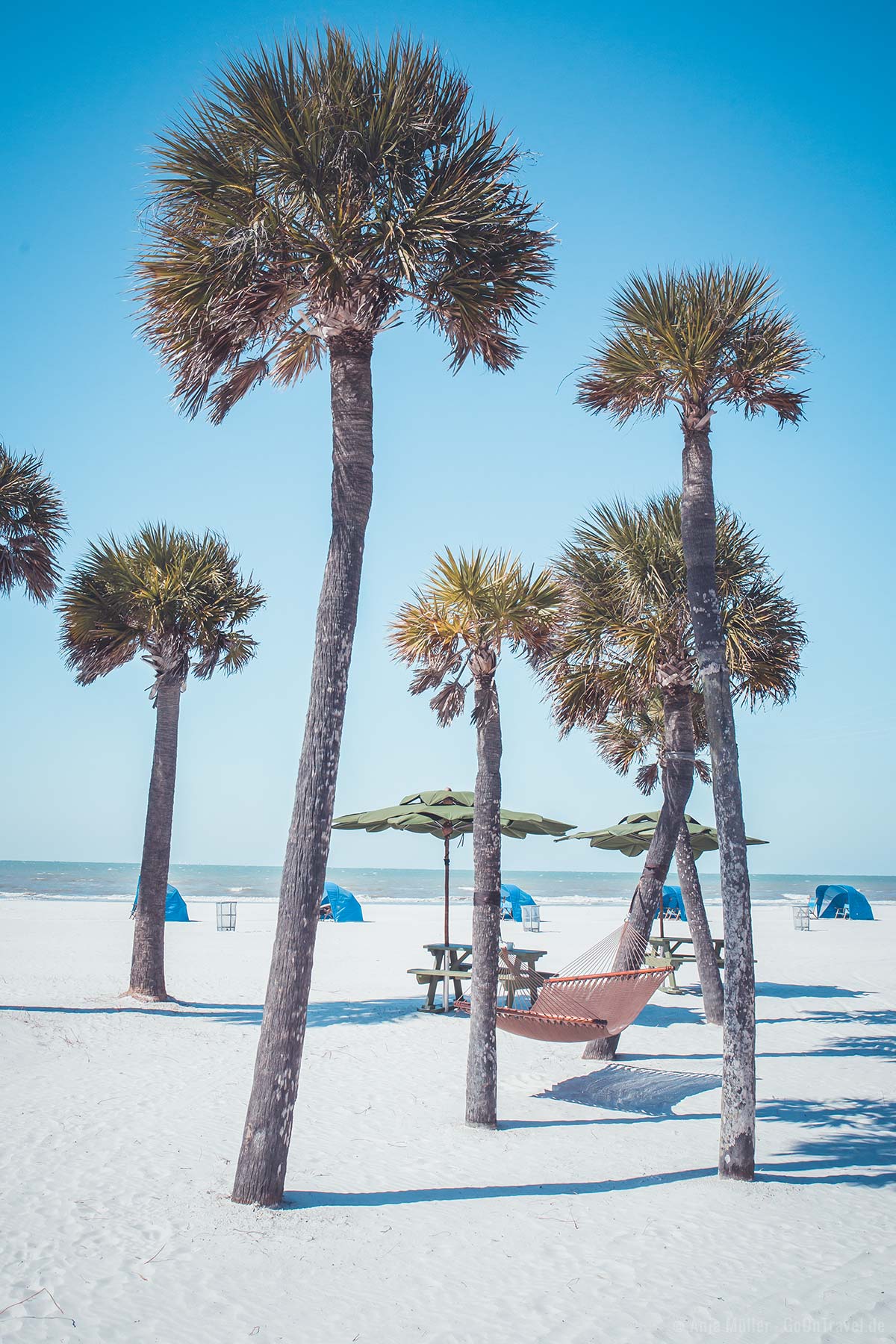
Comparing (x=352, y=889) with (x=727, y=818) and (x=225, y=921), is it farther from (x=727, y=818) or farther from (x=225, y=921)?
(x=727, y=818)

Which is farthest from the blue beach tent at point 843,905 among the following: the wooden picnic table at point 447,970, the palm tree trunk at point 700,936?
the wooden picnic table at point 447,970

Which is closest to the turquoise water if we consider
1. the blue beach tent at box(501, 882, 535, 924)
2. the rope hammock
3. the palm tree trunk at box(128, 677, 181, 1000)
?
the blue beach tent at box(501, 882, 535, 924)

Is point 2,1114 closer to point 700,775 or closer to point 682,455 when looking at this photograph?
point 682,455

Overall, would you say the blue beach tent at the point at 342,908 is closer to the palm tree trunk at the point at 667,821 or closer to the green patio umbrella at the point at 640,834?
the green patio umbrella at the point at 640,834

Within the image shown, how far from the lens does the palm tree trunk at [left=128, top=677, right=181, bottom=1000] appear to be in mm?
12773

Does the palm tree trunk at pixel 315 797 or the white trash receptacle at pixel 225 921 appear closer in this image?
the palm tree trunk at pixel 315 797

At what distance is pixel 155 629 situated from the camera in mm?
13000

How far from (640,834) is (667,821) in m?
5.72

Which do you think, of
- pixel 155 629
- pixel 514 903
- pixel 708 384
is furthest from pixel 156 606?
pixel 514 903

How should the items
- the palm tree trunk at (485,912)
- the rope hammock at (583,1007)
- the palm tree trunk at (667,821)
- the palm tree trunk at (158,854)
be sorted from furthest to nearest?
1. the palm tree trunk at (158,854)
2. the palm tree trunk at (667,821)
3. the rope hammock at (583,1007)
4. the palm tree trunk at (485,912)

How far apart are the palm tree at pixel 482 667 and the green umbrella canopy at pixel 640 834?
769 centimetres

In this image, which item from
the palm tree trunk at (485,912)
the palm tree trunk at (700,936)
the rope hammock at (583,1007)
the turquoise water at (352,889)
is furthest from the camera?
the turquoise water at (352,889)

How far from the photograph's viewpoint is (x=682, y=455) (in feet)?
23.5

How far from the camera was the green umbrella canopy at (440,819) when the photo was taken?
12531mm
